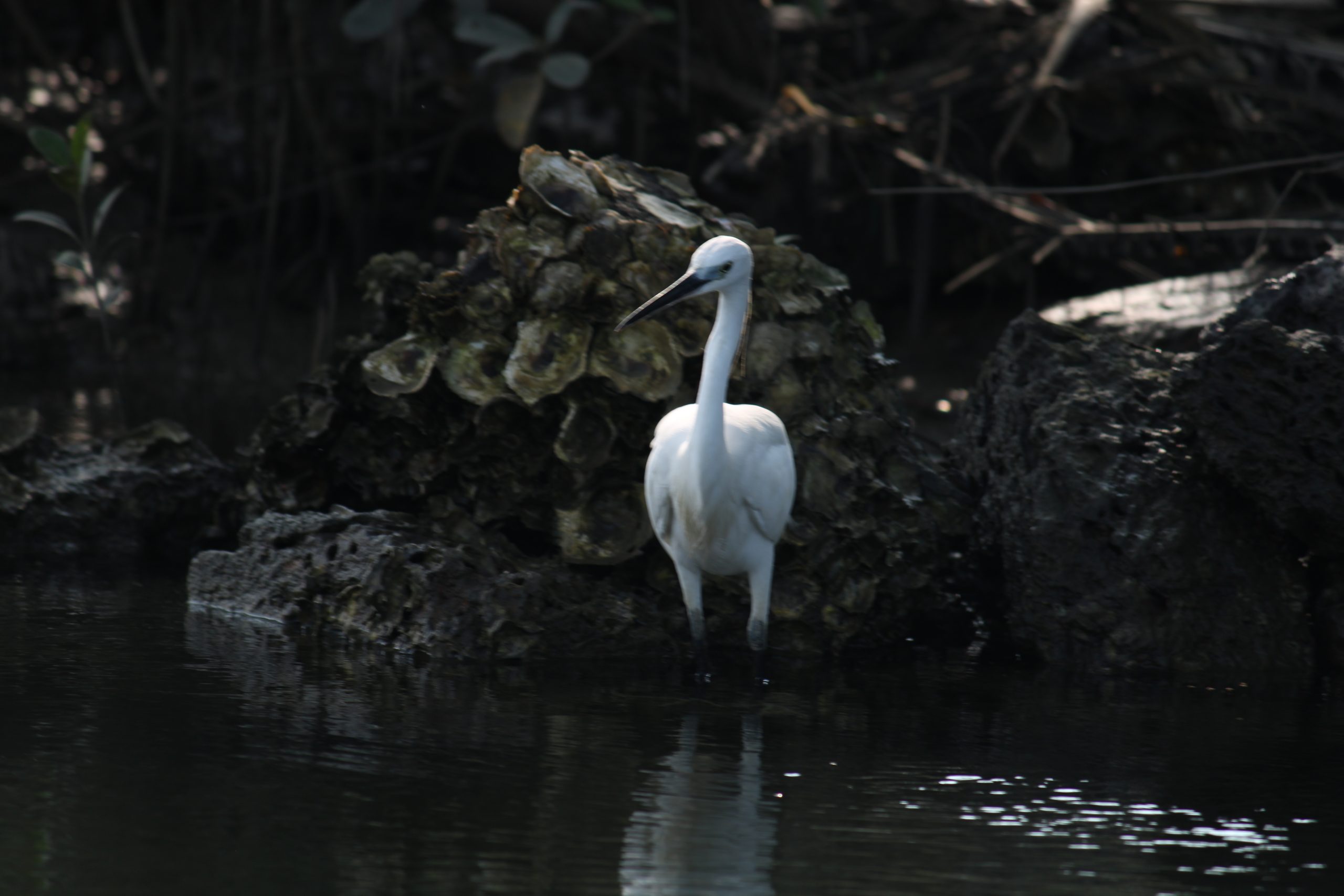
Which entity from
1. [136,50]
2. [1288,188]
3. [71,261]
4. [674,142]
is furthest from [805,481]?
[674,142]

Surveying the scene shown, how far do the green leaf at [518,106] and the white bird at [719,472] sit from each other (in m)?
5.77

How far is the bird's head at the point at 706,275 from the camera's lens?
531 centimetres

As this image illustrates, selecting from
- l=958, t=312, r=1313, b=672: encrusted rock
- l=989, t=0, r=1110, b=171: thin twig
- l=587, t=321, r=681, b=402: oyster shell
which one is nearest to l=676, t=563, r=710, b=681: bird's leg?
l=587, t=321, r=681, b=402: oyster shell

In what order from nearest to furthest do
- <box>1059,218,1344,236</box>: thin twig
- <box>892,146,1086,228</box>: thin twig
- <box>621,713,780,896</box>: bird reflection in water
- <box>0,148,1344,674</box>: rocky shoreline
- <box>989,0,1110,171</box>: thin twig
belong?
<box>621,713,780,896</box>: bird reflection in water → <box>0,148,1344,674</box>: rocky shoreline → <box>1059,218,1344,236</box>: thin twig → <box>892,146,1086,228</box>: thin twig → <box>989,0,1110,171</box>: thin twig

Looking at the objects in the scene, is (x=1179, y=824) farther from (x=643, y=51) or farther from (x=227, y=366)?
(x=227, y=366)

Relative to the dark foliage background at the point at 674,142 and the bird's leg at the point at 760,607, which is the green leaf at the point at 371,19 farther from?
the bird's leg at the point at 760,607

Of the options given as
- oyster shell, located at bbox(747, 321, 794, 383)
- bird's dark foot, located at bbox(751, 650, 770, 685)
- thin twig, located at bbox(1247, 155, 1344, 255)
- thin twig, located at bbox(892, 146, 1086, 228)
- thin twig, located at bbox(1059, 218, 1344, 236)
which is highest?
thin twig, located at bbox(892, 146, 1086, 228)

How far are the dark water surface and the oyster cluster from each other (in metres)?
0.57

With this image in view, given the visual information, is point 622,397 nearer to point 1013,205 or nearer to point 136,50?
point 1013,205

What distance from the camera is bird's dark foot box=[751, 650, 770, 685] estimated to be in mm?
5602

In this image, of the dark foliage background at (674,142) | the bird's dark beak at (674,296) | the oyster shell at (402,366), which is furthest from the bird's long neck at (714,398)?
the dark foliage background at (674,142)

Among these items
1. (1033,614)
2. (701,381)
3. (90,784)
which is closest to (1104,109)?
(1033,614)

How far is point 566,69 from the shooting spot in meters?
10.9

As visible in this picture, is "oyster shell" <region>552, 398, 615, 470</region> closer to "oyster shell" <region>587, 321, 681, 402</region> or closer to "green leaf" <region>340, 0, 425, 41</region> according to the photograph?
"oyster shell" <region>587, 321, 681, 402</region>
